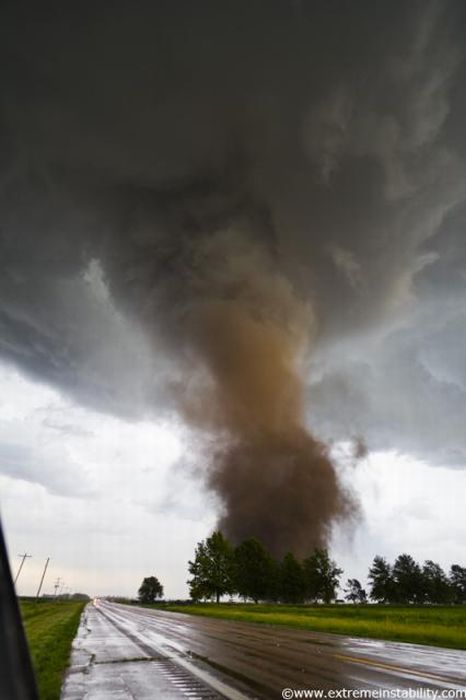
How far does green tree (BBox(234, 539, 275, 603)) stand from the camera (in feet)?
260

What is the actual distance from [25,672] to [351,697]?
895 centimetres

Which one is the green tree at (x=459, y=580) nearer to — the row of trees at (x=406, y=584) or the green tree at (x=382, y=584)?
the row of trees at (x=406, y=584)

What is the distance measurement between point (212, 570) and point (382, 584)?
66813 millimetres

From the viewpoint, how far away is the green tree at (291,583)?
8144 cm

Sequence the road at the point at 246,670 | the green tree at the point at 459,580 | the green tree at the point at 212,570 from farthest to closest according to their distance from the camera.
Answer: the green tree at the point at 459,580 → the green tree at the point at 212,570 → the road at the point at 246,670

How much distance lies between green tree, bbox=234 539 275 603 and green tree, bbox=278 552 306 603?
7.53 feet

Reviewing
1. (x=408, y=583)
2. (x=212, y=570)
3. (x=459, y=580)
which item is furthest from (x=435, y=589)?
(x=212, y=570)

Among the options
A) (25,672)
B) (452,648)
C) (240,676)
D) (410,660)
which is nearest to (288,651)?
(410,660)

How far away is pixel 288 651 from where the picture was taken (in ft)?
51.8

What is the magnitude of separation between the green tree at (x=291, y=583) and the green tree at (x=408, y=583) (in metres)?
50.7

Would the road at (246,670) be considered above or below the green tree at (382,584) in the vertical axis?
below

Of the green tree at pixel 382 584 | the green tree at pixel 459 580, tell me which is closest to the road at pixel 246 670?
the green tree at pixel 382 584

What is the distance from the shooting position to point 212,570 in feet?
242

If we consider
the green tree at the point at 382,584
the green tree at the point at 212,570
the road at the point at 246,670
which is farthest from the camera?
the green tree at the point at 382,584
